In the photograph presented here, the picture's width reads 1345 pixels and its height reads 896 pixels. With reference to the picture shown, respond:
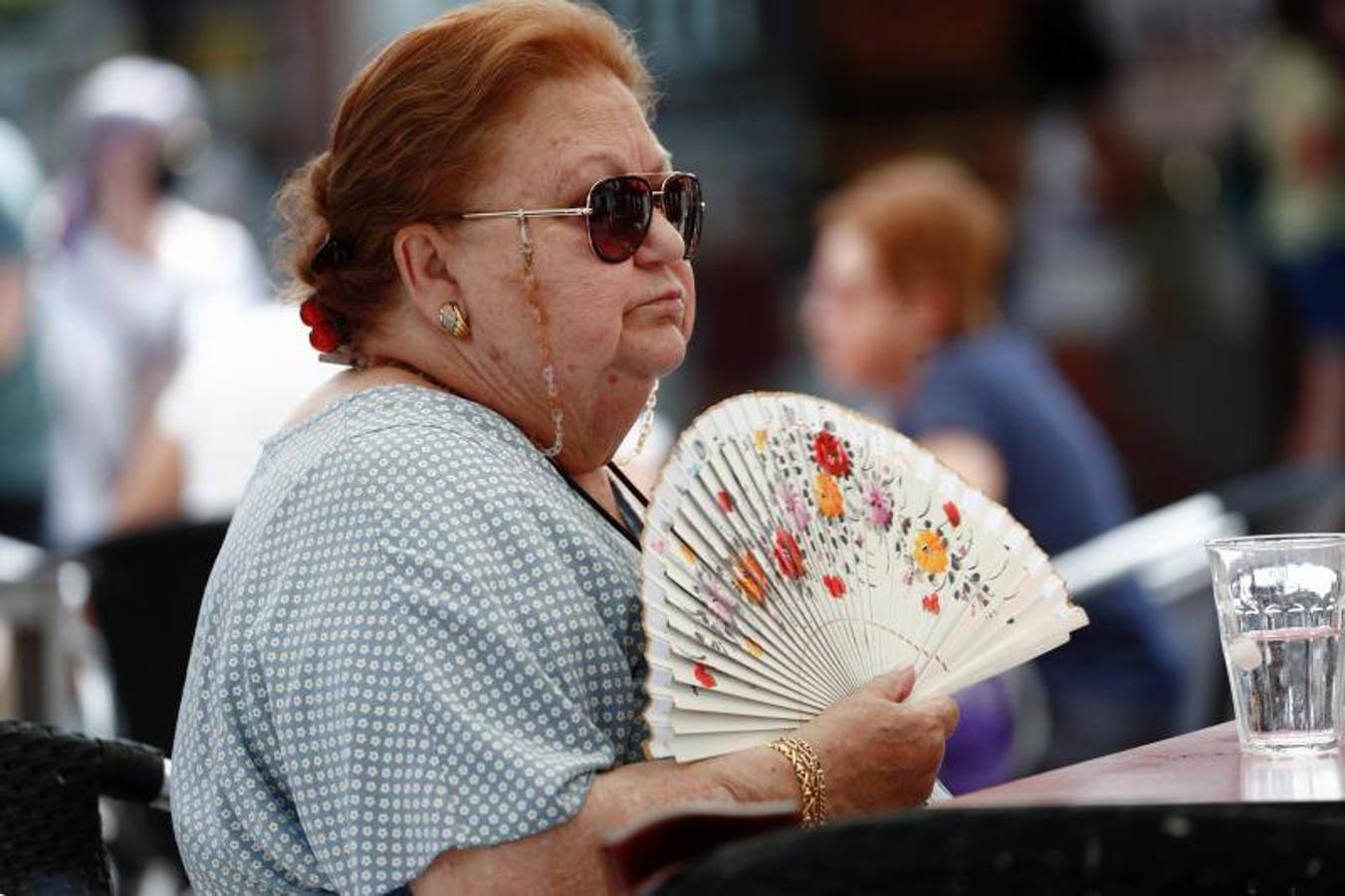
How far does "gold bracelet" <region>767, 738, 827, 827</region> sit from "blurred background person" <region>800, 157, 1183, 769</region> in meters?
2.40

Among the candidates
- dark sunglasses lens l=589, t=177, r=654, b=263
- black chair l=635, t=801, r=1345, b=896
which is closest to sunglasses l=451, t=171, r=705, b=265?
dark sunglasses lens l=589, t=177, r=654, b=263

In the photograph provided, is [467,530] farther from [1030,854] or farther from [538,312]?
[1030,854]

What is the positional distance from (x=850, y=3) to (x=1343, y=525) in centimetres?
433

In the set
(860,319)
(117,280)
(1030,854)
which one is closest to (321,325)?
(1030,854)

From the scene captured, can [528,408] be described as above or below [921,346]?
below

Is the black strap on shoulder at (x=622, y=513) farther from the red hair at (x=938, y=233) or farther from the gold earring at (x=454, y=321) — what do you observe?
the red hair at (x=938, y=233)

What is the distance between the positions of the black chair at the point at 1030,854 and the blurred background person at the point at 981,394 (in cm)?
296

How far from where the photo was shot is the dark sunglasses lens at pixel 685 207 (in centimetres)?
239

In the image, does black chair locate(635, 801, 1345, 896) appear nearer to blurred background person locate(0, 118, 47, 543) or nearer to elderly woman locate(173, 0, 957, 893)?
elderly woman locate(173, 0, 957, 893)

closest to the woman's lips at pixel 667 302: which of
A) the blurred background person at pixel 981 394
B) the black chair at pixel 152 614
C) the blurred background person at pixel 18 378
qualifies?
the black chair at pixel 152 614

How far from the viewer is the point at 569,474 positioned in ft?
7.79

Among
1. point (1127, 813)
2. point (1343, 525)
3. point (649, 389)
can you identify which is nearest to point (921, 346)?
point (1343, 525)

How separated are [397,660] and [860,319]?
3.82 meters

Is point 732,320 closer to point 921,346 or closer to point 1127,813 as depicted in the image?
point 921,346
